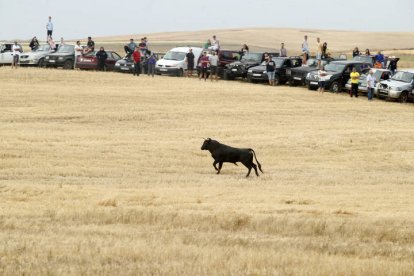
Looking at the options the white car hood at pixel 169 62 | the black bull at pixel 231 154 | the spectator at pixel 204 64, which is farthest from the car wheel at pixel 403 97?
the black bull at pixel 231 154

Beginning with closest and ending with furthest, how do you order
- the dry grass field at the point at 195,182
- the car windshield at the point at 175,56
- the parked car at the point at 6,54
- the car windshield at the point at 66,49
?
the dry grass field at the point at 195,182, the car windshield at the point at 175,56, the car windshield at the point at 66,49, the parked car at the point at 6,54

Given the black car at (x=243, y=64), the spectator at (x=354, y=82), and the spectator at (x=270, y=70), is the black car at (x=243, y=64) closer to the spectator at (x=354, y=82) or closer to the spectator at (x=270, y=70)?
the spectator at (x=270, y=70)

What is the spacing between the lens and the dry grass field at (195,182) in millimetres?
10781

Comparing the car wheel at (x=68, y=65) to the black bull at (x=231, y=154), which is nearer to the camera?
the black bull at (x=231, y=154)

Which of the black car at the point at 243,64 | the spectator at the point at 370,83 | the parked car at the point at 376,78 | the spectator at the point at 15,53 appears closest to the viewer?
the spectator at the point at 370,83

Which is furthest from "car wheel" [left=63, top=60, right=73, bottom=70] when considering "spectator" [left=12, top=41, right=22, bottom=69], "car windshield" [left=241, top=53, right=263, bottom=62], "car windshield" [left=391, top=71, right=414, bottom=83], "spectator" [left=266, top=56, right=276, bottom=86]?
"car windshield" [left=391, top=71, right=414, bottom=83]

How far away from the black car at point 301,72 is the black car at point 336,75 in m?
1.07

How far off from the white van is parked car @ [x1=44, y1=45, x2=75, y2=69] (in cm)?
483

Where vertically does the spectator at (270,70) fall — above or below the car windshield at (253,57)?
below

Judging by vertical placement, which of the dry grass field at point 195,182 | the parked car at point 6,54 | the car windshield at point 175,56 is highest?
Result: the car windshield at point 175,56

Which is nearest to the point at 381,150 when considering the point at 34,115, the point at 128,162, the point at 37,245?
the point at 128,162

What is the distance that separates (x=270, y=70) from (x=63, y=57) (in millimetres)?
12126

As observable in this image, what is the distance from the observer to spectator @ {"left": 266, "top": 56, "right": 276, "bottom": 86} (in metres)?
45.9

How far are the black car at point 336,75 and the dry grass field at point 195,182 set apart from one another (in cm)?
82
